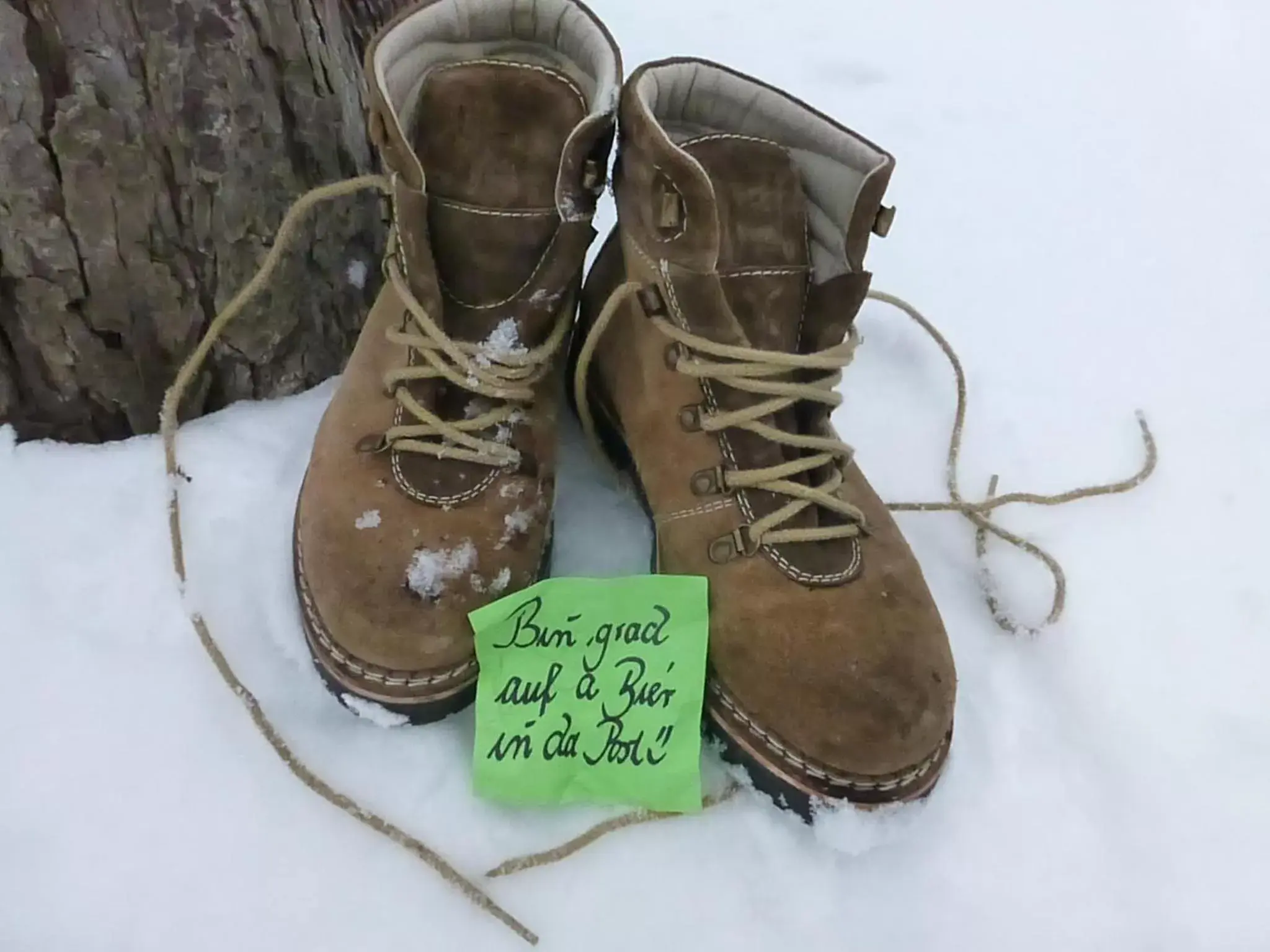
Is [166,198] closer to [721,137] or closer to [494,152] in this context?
[494,152]

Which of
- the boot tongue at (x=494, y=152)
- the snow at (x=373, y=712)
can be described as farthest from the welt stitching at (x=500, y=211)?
the snow at (x=373, y=712)

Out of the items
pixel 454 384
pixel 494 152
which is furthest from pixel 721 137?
pixel 454 384

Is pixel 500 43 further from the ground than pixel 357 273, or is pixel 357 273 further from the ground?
pixel 500 43

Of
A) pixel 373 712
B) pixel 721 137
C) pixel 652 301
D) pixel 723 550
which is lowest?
pixel 373 712

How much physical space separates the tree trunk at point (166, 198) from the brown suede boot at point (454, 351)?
12cm

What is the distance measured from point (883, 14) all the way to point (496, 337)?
→ 3.88 feet

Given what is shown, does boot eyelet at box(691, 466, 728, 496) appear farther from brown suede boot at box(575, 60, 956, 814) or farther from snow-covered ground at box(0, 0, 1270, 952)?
snow-covered ground at box(0, 0, 1270, 952)

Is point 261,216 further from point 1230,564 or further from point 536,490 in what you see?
point 1230,564

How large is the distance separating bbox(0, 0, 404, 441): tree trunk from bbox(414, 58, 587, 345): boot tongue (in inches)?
5.6

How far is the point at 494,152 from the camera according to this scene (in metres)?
0.73

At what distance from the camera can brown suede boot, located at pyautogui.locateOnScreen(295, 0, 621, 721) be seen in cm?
68

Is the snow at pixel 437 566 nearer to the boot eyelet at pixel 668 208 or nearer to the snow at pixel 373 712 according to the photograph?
the snow at pixel 373 712

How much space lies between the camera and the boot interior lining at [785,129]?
714mm

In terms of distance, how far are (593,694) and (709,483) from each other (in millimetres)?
171
